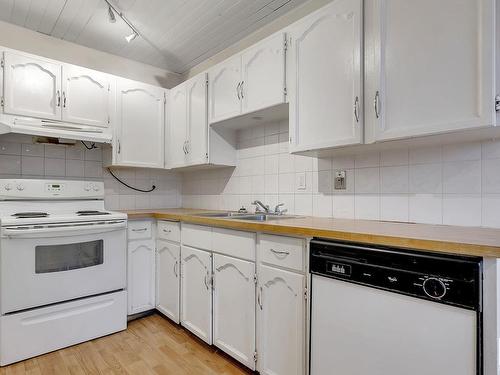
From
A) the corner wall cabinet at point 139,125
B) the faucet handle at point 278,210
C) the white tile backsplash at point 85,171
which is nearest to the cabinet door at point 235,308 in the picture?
the faucet handle at point 278,210

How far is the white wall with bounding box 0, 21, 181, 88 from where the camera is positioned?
7.84ft

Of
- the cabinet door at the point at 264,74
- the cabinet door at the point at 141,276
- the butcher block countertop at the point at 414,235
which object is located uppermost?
the cabinet door at the point at 264,74

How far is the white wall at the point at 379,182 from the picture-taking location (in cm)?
135

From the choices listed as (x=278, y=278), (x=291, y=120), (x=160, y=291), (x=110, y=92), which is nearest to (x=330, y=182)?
(x=291, y=120)

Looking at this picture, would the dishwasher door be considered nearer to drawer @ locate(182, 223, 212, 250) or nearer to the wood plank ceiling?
drawer @ locate(182, 223, 212, 250)

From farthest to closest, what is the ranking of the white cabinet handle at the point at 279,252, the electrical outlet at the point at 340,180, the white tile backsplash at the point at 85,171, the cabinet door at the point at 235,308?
the white tile backsplash at the point at 85,171 → the electrical outlet at the point at 340,180 → the cabinet door at the point at 235,308 → the white cabinet handle at the point at 279,252

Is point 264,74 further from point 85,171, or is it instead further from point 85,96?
point 85,171

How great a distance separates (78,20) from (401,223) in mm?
2766

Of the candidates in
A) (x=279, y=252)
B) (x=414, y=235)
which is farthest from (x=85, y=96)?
(x=414, y=235)

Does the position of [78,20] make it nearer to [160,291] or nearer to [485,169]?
[160,291]

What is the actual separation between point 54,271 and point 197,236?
0.98 metres

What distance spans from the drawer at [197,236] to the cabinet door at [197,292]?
0.04m

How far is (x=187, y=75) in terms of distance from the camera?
11.0 feet

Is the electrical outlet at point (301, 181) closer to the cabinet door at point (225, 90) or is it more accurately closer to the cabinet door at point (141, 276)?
the cabinet door at point (225, 90)
